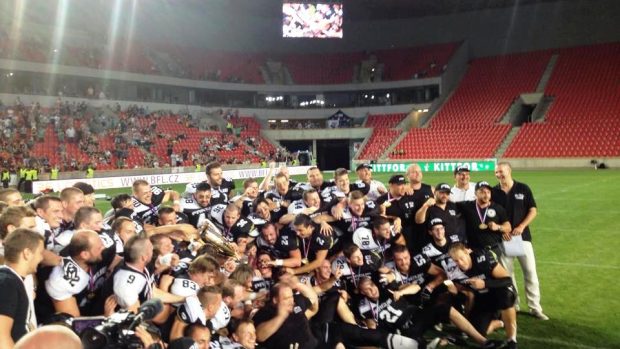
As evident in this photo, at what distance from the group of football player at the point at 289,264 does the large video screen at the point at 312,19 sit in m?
37.2

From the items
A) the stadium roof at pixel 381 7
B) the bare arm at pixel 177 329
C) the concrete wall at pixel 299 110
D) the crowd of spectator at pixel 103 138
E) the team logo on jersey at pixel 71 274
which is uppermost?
the stadium roof at pixel 381 7

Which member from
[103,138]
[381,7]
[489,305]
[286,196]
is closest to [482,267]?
[489,305]

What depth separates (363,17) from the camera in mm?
49500

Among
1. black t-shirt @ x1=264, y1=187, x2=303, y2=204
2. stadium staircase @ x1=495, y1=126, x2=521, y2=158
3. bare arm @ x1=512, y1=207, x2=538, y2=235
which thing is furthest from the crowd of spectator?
bare arm @ x1=512, y1=207, x2=538, y2=235

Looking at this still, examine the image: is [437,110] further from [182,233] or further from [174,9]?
[182,233]

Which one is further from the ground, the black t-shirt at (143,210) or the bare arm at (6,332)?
the black t-shirt at (143,210)

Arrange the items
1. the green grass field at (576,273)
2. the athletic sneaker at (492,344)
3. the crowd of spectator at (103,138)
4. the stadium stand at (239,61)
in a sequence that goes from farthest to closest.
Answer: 1. the stadium stand at (239,61)
2. the crowd of spectator at (103,138)
3. the green grass field at (576,273)
4. the athletic sneaker at (492,344)

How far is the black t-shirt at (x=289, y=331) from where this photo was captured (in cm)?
498

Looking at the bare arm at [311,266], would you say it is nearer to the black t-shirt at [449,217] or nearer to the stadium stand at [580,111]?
the black t-shirt at [449,217]

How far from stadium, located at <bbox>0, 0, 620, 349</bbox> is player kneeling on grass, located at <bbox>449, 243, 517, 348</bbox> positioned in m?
0.06

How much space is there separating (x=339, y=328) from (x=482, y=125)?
3744cm

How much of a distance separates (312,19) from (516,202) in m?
39.0

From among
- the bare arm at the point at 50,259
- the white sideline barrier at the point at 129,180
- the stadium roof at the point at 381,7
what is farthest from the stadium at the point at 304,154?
the stadium roof at the point at 381,7

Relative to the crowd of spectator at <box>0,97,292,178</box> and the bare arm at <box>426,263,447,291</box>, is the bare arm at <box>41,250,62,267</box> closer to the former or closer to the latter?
→ the bare arm at <box>426,263,447,291</box>
